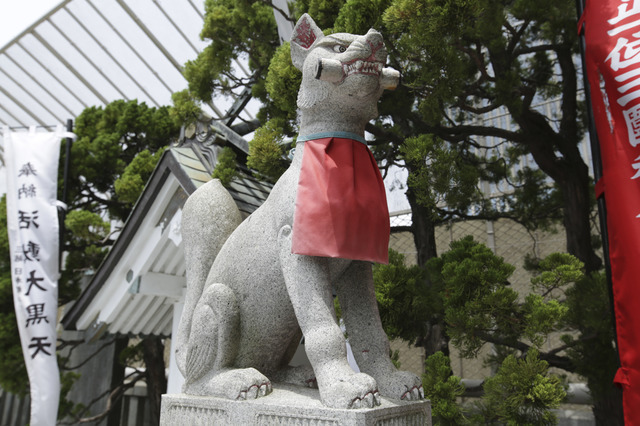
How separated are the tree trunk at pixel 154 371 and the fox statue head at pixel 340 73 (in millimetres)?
5434

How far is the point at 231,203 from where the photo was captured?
7.69ft

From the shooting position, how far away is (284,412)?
162 centimetres

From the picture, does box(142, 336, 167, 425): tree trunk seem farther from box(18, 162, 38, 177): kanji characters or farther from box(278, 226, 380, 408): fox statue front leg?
box(278, 226, 380, 408): fox statue front leg

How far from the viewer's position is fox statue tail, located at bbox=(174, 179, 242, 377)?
2236mm

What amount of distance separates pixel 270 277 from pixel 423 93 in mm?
2076

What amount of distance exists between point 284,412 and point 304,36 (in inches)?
54.5

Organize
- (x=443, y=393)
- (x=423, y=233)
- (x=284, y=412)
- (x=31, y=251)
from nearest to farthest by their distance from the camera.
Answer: (x=284, y=412), (x=443, y=393), (x=423, y=233), (x=31, y=251)

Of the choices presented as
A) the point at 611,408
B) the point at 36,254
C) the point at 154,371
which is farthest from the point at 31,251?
the point at 611,408

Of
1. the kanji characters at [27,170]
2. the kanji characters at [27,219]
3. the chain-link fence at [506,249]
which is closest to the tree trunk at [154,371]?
the kanji characters at [27,219]

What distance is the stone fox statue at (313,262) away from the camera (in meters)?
1.73

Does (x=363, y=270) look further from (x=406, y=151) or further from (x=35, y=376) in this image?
(x=35, y=376)

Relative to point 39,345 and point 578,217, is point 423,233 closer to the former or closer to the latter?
point 578,217

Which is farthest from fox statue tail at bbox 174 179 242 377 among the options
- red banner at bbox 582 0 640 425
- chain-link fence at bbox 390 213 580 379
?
chain-link fence at bbox 390 213 580 379

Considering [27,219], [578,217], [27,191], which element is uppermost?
[27,191]
